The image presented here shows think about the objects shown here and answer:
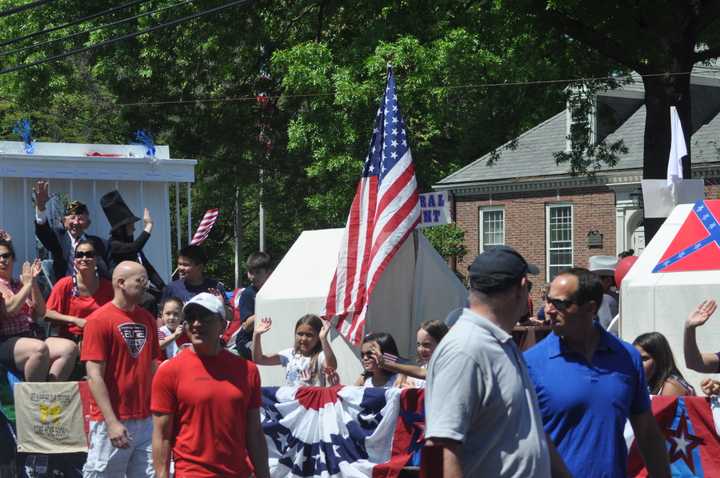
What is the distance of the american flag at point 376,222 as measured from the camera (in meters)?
10.4

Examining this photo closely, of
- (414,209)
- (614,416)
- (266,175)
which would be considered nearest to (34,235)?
(414,209)

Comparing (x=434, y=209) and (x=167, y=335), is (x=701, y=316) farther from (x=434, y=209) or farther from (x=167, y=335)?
(x=434, y=209)

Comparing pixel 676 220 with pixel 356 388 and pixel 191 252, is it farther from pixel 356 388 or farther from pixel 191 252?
pixel 191 252

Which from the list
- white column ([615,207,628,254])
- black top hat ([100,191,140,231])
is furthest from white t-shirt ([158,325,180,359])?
white column ([615,207,628,254])

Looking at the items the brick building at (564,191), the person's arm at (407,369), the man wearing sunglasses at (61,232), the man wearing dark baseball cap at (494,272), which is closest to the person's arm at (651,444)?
the man wearing dark baseball cap at (494,272)

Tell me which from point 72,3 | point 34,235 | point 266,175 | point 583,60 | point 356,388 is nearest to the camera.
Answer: point 356,388

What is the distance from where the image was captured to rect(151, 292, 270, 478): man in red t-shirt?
6.18m

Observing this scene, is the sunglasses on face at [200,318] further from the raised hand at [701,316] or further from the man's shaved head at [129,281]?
the raised hand at [701,316]

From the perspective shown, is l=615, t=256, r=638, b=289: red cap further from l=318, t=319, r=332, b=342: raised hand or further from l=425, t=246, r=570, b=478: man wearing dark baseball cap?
l=425, t=246, r=570, b=478: man wearing dark baseball cap

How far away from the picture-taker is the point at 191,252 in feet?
35.5

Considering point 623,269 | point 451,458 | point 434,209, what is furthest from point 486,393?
point 623,269

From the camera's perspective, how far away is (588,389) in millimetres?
5348

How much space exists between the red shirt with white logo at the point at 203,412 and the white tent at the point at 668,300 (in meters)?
5.02

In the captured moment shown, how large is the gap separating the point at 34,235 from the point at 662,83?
10.7 m
